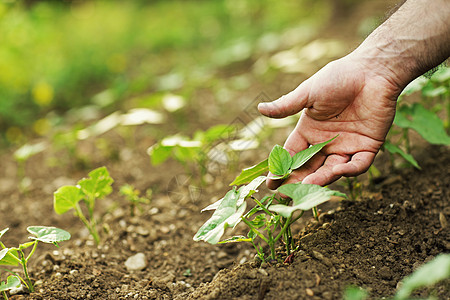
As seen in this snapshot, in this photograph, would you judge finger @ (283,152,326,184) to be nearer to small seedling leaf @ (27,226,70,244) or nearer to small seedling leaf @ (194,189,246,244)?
small seedling leaf @ (194,189,246,244)

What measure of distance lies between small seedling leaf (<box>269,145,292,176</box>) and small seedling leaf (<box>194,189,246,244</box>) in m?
0.16

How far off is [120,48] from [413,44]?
14.0 feet

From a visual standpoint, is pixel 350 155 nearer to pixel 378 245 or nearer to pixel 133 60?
pixel 378 245

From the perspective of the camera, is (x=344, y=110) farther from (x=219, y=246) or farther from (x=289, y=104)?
(x=219, y=246)

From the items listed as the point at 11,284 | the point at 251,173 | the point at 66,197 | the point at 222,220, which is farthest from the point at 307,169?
the point at 11,284

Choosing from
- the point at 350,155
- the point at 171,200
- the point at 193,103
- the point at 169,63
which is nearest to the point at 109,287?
the point at 171,200

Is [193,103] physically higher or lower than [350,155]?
lower

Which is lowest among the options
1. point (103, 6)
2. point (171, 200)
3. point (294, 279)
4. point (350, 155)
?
point (171, 200)

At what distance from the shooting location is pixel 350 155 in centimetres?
170

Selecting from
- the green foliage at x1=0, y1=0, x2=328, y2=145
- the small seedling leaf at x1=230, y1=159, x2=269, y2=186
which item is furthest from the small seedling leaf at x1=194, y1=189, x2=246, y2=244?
the green foliage at x1=0, y1=0, x2=328, y2=145

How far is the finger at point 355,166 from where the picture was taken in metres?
1.54

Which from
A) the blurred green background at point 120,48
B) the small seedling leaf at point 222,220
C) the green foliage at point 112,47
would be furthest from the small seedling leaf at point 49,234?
the green foliage at point 112,47

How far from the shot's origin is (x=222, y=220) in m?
1.37

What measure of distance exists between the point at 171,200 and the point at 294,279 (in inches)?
45.6
